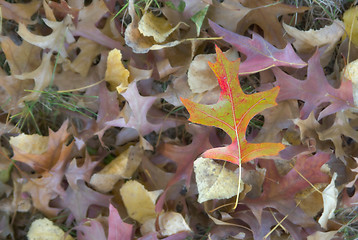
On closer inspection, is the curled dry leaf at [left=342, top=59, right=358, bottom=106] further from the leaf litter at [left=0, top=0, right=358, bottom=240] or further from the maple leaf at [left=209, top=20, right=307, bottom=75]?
the maple leaf at [left=209, top=20, right=307, bottom=75]

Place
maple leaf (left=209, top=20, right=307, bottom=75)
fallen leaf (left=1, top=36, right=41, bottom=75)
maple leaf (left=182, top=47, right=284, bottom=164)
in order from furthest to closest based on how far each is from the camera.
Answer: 1. fallen leaf (left=1, top=36, right=41, bottom=75)
2. maple leaf (left=209, top=20, right=307, bottom=75)
3. maple leaf (left=182, top=47, right=284, bottom=164)

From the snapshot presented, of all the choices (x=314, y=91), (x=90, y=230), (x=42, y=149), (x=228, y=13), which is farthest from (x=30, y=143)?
(x=314, y=91)

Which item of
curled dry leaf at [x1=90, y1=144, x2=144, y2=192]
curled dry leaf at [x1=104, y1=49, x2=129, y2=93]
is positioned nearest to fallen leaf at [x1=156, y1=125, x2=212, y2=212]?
curled dry leaf at [x1=90, y1=144, x2=144, y2=192]

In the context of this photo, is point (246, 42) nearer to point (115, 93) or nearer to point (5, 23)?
point (115, 93)

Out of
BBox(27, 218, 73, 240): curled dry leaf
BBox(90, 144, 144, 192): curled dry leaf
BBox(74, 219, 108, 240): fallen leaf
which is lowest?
BBox(27, 218, 73, 240): curled dry leaf

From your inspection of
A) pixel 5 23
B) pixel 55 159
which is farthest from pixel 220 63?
pixel 5 23
